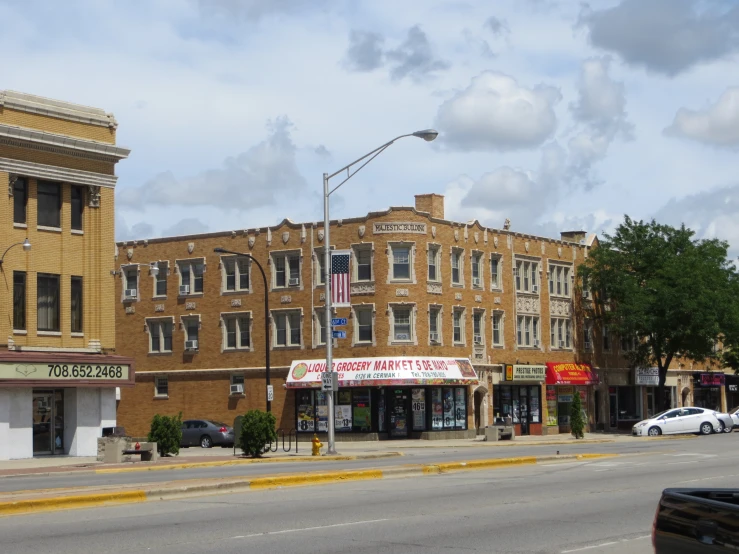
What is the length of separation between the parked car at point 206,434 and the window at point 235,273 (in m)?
9.19

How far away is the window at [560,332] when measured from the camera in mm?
63406

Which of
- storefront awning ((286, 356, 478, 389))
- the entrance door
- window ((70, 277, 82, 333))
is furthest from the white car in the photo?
window ((70, 277, 82, 333))

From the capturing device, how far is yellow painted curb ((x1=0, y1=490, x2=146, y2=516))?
17.4 meters

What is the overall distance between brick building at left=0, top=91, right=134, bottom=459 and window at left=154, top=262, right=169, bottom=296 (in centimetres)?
1858

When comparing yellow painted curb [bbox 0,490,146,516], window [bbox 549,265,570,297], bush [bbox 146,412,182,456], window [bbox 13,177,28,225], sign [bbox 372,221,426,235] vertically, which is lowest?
yellow painted curb [bbox 0,490,146,516]

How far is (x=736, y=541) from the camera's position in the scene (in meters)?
7.36

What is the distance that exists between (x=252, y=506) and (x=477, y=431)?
132ft

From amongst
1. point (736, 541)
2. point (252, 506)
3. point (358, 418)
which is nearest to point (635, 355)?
point (358, 418)

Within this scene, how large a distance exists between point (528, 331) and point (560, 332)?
3.28 metres

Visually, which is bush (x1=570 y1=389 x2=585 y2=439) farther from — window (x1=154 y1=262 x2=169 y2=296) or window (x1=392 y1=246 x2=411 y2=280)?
window (x1=154 y1=262 x2=169 y2=296)

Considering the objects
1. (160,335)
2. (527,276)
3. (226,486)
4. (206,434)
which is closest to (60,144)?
(206,434)

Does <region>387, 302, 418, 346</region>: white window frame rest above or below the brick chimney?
below

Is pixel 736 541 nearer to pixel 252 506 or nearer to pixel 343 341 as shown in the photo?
pixel 252 506

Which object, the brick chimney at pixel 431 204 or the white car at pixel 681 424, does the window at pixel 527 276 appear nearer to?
the brick chimney at pixel 431 204
